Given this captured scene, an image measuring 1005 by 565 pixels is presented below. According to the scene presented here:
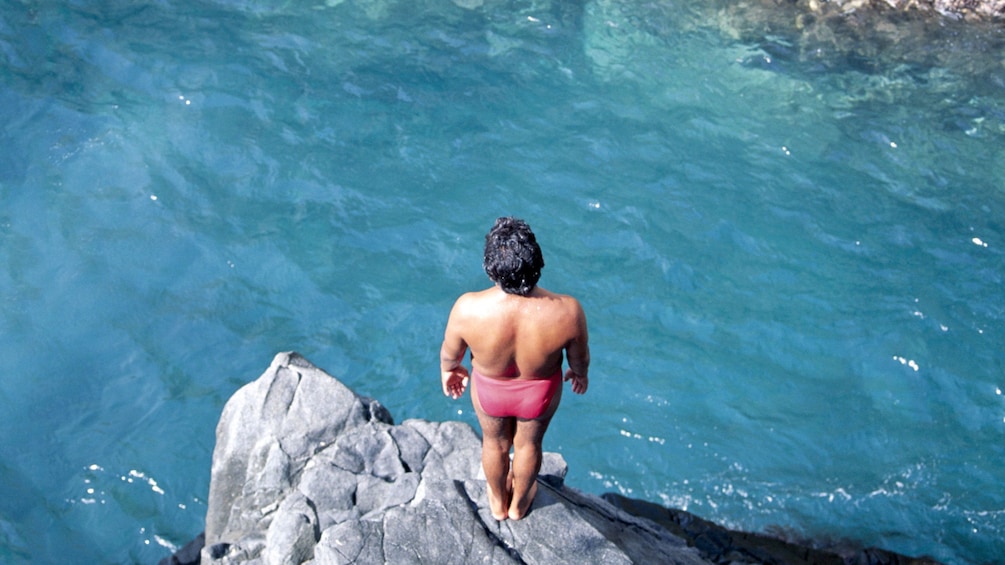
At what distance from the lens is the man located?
13.1 feet

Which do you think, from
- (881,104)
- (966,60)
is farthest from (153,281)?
(966,60)

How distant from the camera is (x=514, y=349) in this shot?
423 cm

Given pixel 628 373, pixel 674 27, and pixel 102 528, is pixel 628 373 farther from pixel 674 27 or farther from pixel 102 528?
pixel 674 27

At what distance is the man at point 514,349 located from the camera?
398cm

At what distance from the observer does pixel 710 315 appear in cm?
862

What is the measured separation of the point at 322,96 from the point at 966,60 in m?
9.49

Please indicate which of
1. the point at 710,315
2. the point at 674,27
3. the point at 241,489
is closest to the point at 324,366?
the point at 241,489

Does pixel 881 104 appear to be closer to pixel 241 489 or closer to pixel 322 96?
pixel 322 96

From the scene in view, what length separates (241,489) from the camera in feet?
19.6

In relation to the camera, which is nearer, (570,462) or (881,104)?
(570,462)

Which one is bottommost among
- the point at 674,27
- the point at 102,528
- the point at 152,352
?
the point at 102,528

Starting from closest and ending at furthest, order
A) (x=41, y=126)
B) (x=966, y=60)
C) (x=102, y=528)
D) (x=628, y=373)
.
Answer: (x=102, y=528) → (x=628, y=373) → (x=41, y=126) → (x=966, y=60)

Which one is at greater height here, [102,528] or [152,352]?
[152,352]

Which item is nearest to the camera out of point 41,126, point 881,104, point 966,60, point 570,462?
point 570,462
